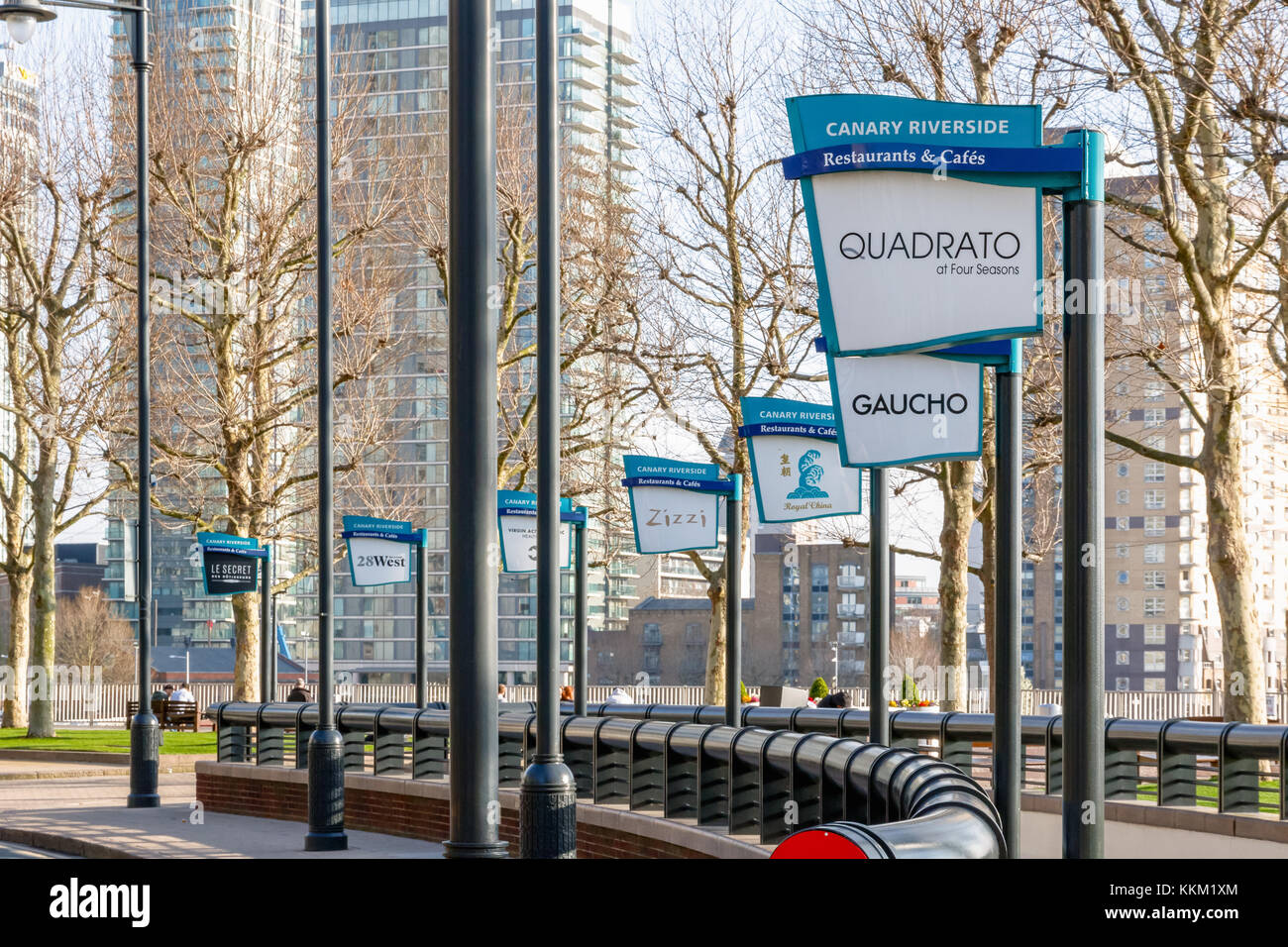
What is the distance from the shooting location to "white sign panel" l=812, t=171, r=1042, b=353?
5.73 m

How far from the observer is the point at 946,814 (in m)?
5.40

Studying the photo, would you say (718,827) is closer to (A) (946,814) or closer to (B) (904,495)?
(A) (946,814)

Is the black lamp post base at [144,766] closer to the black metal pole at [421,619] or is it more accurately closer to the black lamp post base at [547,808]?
the black metal pole at [421,619]

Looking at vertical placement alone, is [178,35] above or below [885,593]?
above

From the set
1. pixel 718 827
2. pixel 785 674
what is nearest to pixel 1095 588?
pixel 718 827

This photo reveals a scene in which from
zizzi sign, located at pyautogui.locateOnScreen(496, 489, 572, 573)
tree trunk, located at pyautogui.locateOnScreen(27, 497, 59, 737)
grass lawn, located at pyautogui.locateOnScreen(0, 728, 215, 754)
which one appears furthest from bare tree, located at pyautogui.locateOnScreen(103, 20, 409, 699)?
zizzi sign, located at pyautogui.locateOnScreen(496, 489, 572, 573)

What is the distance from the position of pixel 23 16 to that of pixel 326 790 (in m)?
9.31

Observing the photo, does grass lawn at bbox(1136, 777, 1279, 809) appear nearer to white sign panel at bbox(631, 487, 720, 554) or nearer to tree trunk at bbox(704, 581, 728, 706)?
white sign panel at bbox(631, 487, 720, 554)

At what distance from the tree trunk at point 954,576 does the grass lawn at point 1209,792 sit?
27.0 feet

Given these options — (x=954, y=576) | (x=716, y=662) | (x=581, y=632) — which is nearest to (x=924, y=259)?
(x=581, y=632)

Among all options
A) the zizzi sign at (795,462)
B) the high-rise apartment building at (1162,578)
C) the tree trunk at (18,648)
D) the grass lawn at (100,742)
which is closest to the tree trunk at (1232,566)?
the zizzi sign at (795,462)

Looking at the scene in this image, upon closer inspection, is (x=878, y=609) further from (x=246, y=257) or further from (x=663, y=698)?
(x=663, y=698)

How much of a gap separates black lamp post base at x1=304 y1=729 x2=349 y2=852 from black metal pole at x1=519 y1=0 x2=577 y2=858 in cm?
551

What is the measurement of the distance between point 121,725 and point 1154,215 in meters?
34.9
